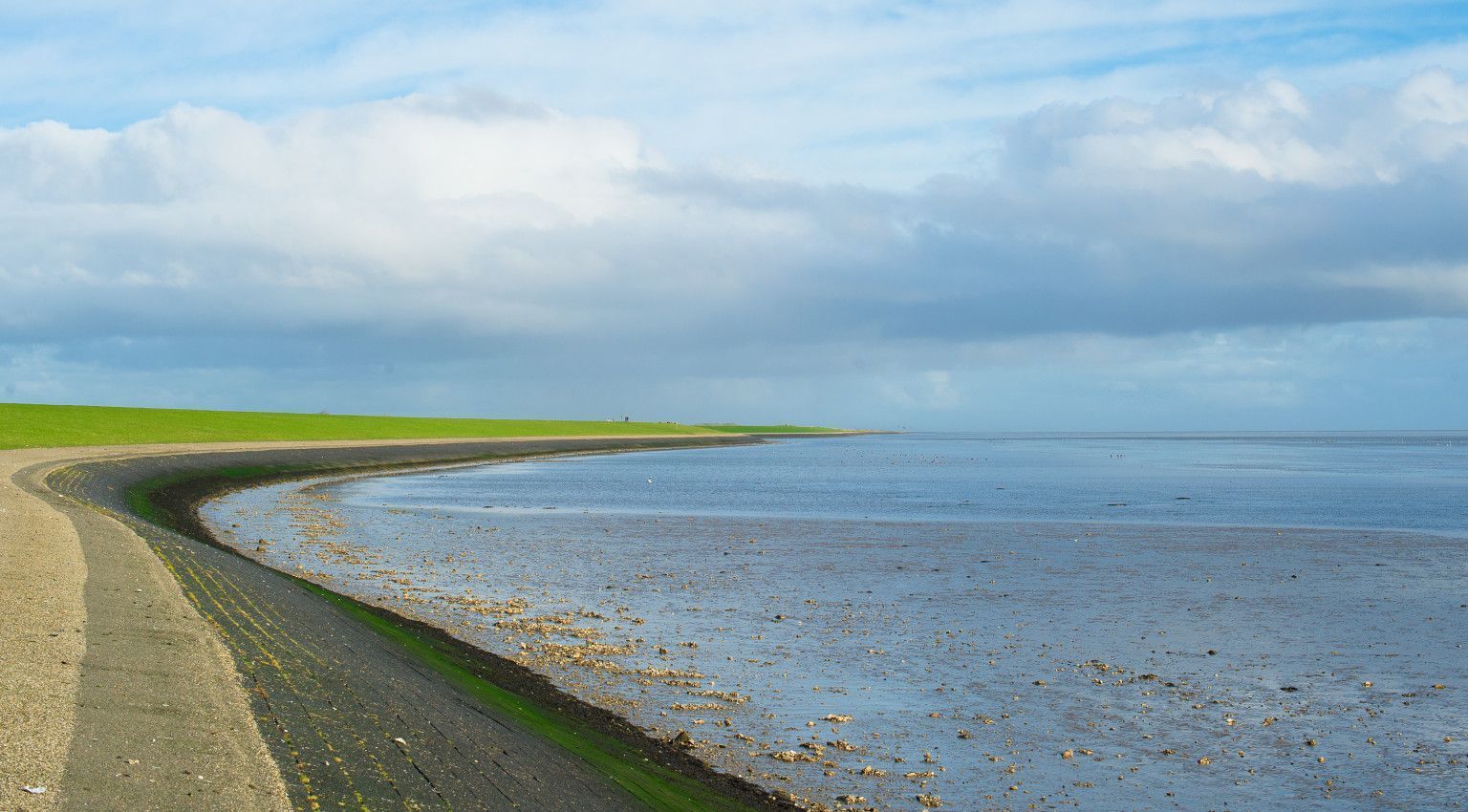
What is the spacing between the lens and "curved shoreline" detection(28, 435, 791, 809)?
11539mm

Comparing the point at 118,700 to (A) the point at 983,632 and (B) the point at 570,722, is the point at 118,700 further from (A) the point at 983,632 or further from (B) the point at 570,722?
(A) the point at 983,632

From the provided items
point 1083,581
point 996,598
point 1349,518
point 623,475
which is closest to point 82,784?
point 996,598

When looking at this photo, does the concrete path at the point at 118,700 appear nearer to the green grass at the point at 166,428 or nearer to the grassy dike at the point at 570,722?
the grassy dike at the point at 570,722

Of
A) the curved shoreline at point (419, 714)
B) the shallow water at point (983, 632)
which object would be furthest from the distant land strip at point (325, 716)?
the shallow water at point (983, 632)

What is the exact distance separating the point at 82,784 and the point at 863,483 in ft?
239

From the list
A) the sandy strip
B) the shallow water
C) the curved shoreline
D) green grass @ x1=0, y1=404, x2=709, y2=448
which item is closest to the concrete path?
the sandy strip

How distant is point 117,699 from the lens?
12.4 meters

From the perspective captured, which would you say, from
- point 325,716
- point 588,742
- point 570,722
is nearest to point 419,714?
point 325,716

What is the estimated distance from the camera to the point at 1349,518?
163 ft

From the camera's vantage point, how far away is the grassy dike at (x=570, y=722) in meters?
13.3

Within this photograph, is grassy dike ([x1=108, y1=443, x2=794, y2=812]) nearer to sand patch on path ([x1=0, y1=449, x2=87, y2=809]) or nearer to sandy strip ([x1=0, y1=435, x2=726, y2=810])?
sandy strip ([x1=0, y1=435, x2=726, y2=810])

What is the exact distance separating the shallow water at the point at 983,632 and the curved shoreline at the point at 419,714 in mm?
995

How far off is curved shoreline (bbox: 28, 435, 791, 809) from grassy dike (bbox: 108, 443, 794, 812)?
0.09 feet

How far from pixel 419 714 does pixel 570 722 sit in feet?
8.13
